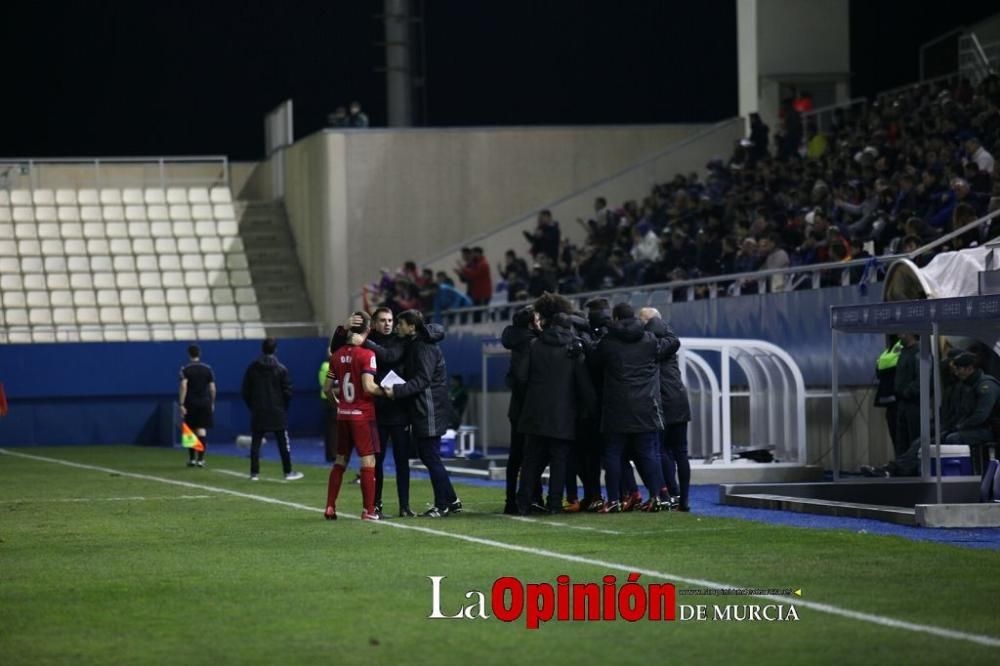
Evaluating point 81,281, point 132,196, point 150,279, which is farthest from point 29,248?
point 132,196

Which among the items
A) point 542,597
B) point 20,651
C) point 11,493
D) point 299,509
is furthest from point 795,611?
point 11,493

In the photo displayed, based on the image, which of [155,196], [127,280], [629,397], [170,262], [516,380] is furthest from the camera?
[155,196]

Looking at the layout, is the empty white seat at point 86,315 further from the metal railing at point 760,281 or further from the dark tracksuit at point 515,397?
the dark tracksuit at point 515,397

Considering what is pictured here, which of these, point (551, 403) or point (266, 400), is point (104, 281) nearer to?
point (266, 400)

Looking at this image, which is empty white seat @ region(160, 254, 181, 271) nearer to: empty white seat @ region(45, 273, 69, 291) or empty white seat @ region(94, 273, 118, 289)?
empty white seat @ region(94, 273, 118, 289)

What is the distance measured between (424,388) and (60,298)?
27.0m

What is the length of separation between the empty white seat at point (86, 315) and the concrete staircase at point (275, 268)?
3.83m

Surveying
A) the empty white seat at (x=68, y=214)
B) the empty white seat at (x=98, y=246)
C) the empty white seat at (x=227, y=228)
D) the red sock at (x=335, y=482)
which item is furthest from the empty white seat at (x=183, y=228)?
the red sock at (x=335, y=482)

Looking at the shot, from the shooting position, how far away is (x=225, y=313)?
42562 mm

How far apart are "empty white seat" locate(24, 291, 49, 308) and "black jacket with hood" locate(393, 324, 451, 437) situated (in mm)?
26512

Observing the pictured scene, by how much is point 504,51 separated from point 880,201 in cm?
2103

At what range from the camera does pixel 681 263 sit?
96.8 ft

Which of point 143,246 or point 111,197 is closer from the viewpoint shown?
point 143,246

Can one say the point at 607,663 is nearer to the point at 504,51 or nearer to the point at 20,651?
the point at 20,651
